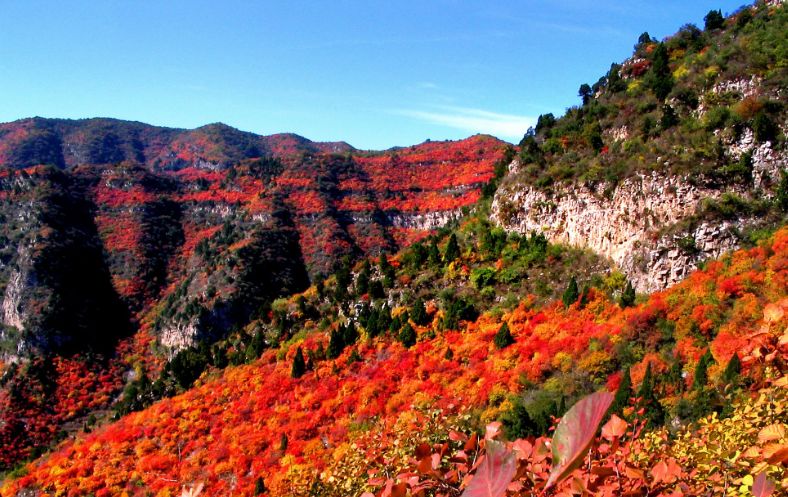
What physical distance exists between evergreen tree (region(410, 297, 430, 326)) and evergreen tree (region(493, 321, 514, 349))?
5.67m

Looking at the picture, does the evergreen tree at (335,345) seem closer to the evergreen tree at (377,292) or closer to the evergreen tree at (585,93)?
the evergreen tree at (377,292)

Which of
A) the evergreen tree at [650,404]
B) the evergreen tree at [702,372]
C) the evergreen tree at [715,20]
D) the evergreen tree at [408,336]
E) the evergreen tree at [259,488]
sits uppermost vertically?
the evergreen tree at [715,20]

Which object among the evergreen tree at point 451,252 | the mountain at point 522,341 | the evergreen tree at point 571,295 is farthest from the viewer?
the evergreen tree at point 451,252

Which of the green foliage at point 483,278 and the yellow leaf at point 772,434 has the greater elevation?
the yellow leaf at point 772,434

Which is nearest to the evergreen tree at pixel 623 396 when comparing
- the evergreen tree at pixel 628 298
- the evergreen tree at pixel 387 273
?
the evergreen tree at pixel 628 298

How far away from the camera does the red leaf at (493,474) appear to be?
49.8 inches

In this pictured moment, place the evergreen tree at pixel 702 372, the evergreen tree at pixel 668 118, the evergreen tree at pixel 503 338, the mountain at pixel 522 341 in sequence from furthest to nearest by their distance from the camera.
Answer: the evergreen tree at pixel 668 118
the evergreen tree at pixel 503 338
the evergreen tree at pixel 702 372
the mountain at pixel 522 341

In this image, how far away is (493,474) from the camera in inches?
51.4

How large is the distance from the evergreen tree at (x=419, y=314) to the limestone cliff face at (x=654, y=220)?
959 centimetres

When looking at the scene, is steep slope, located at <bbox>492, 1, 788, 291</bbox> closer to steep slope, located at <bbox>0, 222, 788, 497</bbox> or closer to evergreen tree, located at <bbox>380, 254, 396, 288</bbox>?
steep slope, located at <bbox>0, 222, 788, 497</bbox>

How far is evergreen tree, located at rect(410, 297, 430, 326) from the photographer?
3089 centimetres

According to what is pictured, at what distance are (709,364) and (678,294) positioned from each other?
5.86m

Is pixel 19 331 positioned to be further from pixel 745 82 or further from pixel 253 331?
pixel 745 82

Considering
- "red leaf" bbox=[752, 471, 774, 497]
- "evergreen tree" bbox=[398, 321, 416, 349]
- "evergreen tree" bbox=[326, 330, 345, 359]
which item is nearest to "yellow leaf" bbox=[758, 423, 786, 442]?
"red leaf" bbox=[752, 471, 774, 497]
